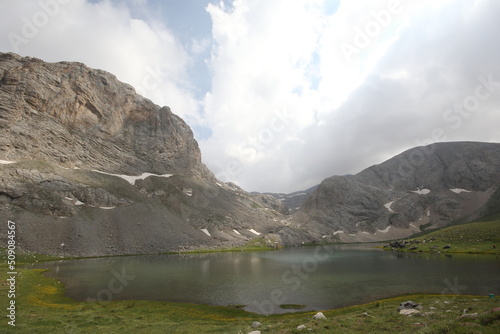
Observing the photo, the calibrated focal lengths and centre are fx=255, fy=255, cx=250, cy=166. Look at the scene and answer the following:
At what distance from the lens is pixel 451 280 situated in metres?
42.5

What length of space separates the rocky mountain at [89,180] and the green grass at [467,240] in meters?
90.9

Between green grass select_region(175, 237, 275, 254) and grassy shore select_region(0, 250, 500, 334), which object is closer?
grassy shore select_region(0, 250, 500, 334)

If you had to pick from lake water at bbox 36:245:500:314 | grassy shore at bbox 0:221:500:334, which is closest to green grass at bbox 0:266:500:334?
grassy shore at bbox 0:221:500:334

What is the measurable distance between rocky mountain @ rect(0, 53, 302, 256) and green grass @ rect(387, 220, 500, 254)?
90.9 meters

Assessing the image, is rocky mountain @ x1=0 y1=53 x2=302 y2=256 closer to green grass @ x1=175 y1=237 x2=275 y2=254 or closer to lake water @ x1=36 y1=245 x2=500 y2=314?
green grass @ x1=175 y1=237 x2=275 y2=254

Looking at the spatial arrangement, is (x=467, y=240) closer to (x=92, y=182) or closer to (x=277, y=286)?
(x=277, y=286)

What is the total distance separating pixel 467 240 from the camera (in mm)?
94875

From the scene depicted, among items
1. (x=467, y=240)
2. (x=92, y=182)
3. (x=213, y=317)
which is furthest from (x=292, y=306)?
(x=92, y=182)

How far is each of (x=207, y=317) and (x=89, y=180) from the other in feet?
447

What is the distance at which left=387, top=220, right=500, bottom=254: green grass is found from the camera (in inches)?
3309

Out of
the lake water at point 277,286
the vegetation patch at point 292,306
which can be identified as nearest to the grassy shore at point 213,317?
the vegetation patch at point 292,306

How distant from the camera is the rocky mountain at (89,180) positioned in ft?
341

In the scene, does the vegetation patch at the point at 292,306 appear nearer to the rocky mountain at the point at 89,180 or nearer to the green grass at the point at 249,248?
the rocky mountain at the point at 89,180

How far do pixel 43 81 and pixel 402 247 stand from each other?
21557 cm
